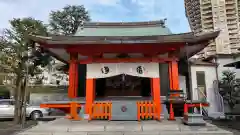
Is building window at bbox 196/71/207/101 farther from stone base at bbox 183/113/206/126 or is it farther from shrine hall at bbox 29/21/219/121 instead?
stone base at bbox 183/113/206/126

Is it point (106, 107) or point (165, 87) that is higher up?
point (165, 87)

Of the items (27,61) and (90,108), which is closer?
(90,108)

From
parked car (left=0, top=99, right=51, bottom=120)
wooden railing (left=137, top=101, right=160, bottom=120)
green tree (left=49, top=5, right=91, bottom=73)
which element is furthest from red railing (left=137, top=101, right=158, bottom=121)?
green tree (left=49, top=5, right=91, bottom=73)

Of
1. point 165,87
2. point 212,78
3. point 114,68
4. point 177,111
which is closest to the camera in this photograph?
point 114,68

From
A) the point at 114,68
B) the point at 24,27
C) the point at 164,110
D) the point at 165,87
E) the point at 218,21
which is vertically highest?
the point at 218,21

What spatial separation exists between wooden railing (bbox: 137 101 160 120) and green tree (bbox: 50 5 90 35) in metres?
13.0

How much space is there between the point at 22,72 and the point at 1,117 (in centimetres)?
461

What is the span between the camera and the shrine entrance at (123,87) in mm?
12969

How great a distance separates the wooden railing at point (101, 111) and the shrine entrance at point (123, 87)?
3.81 meters

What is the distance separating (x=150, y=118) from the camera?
9.18 m

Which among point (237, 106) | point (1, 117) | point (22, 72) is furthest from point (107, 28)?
point (237, 106)

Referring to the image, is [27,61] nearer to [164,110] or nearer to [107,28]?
[107,28]

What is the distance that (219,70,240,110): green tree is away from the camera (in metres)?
13.3

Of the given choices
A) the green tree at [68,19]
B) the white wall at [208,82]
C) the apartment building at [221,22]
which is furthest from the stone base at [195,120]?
the apartment building at [221,22]
